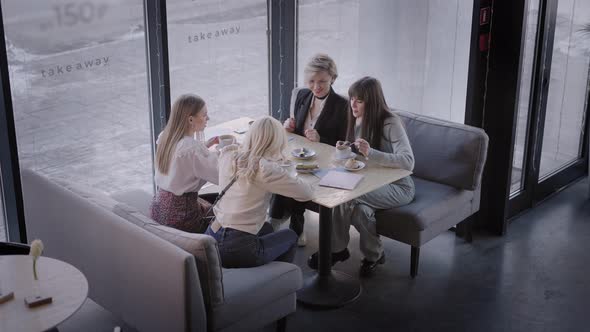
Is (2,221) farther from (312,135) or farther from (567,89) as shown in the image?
(567,89)

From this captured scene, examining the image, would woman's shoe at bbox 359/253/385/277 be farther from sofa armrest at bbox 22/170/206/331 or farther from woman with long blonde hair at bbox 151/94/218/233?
sofa armrest at bbox 22/170/206/331

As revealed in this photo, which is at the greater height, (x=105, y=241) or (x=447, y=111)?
(x=447, y=111)

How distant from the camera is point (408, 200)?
16.2ft

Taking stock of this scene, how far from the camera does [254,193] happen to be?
4.10 metres

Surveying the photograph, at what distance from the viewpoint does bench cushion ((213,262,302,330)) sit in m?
3.83

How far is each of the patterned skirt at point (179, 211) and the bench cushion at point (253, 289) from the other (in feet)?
1.69

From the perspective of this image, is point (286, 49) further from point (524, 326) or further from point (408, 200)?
point (524, 326)

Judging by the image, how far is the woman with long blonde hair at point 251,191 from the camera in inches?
161

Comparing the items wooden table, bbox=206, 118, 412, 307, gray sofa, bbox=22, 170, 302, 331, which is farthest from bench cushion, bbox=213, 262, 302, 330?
wooden table, bbox=206, 118, 412, 307

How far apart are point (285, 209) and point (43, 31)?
194 centimetres

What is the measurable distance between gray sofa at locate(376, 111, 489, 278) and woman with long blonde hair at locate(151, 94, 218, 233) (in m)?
1.22

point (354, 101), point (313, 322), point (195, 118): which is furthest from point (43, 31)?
point (313, 322)

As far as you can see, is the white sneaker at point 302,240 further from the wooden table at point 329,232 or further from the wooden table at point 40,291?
the wooden table at point 40,291

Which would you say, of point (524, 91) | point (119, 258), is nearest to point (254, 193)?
point (119, 258)
